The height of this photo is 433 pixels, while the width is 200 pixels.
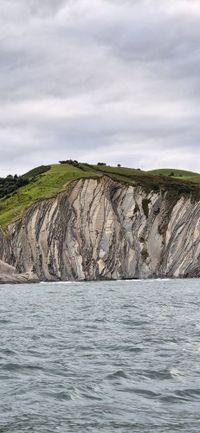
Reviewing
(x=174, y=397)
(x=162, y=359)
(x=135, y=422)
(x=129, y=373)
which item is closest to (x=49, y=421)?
(x=135, y=422)

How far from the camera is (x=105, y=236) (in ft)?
453

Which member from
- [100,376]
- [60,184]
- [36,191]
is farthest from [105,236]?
[100,376]

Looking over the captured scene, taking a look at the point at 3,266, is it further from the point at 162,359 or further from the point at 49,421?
the point at 49,421

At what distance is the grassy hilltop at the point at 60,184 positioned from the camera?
148 meters

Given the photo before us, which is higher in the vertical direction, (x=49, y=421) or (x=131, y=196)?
(x=131, y=196)

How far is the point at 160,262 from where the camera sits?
456 ft

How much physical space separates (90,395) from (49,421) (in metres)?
2.96

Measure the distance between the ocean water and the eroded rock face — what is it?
95659 millimetres

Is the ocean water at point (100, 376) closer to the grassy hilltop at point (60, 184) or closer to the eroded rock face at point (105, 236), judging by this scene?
the eroded rock face at point (105, 236)

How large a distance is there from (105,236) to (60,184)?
32293 millimetres

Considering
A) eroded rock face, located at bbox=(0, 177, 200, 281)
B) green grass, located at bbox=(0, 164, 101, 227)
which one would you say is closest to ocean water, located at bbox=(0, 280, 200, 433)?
eroded rock face, located at bbox=(0, 177, 200, 281)

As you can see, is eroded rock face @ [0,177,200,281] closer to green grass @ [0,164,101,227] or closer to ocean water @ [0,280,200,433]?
green grass @ [0,164,101,227]

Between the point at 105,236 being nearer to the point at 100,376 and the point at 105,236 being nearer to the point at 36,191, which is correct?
the point at 36,191

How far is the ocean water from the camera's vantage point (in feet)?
49.6
